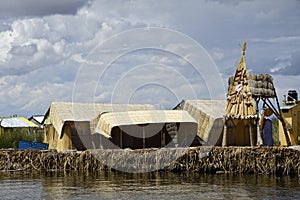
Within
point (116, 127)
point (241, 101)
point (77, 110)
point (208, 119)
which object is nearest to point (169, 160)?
point (241, 101)

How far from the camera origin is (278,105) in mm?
34469

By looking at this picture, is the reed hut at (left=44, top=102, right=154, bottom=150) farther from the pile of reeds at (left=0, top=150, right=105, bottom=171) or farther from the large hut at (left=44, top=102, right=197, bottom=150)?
the pile of reeds at (left=0, top=150, right=105, bottom=171)

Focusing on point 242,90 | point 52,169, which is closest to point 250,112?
point 242,90

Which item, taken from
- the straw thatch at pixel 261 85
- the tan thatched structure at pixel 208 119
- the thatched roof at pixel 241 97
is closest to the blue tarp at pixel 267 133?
the tan thatched structure at pixel 208 119

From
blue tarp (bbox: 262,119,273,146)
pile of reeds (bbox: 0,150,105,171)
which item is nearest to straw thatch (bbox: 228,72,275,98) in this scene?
blue tarp (bbox: 262,119,273,146)

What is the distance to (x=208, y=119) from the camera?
40375 mm

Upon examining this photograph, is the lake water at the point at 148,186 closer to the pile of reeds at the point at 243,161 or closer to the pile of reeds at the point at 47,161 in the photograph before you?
the pile of reeds at the point at 243,161

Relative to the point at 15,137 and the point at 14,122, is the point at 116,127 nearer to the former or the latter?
the point at 15,137

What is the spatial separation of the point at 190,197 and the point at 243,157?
7014mm

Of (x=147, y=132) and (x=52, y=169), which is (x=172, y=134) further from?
(x=52, y=169)

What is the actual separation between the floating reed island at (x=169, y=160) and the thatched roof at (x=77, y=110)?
586cm

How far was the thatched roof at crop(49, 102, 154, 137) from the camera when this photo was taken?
41375 mm

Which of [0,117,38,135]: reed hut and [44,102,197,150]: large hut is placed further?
[0,117,38,135]: reed hut

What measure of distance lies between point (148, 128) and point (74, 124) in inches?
222
